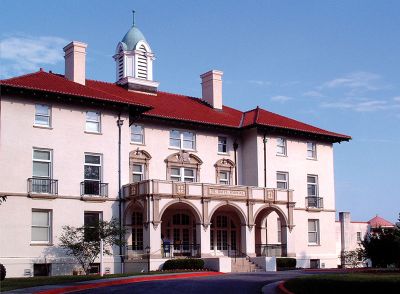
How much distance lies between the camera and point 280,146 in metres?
48.4

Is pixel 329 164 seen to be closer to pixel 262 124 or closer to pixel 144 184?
pixel 262 124

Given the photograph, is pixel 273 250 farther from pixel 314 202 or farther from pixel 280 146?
pixel 280 146

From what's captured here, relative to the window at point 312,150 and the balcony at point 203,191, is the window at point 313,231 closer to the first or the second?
the window at point 312,150

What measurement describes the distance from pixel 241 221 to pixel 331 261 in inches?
419

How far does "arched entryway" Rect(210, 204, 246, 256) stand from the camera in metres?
44.7

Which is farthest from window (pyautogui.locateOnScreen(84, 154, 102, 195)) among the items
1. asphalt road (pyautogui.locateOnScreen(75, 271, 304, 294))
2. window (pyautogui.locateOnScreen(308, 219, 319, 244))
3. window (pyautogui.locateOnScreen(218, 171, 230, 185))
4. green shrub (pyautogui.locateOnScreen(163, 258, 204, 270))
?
window (pyautogui.locateOnScreen(308, 219, 319, 244))

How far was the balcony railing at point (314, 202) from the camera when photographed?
49188 mm

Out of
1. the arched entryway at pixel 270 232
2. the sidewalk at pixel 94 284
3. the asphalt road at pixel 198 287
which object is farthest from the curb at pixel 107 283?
the arched entryway at pixel 270 232

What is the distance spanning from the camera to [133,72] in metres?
49.2

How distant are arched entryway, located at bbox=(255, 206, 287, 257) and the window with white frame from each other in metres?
4.99

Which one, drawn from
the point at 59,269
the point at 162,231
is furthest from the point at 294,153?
the point at 59,269

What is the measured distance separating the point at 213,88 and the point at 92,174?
1448 centimetres

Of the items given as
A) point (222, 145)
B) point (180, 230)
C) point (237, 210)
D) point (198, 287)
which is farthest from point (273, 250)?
point (198, 287)

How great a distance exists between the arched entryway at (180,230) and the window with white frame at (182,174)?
2.22m
